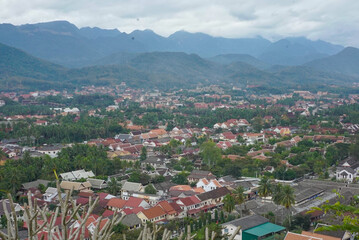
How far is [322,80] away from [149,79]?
155ft

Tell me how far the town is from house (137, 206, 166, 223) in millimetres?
38

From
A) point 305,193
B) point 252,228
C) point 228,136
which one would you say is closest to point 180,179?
point 305,193

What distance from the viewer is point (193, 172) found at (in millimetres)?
20109

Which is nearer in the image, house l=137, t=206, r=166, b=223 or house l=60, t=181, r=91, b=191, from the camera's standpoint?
house l=137, t=206, r=166, b=223

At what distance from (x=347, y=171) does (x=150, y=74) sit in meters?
83.0

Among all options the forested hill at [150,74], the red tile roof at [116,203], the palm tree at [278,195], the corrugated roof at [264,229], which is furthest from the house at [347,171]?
the forested hill at [150,74]

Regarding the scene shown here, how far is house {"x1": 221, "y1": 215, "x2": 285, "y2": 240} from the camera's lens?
11.9 meters

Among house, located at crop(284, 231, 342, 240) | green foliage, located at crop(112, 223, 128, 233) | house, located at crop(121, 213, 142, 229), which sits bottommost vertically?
house, located at crop(121, 213, 142, 229)

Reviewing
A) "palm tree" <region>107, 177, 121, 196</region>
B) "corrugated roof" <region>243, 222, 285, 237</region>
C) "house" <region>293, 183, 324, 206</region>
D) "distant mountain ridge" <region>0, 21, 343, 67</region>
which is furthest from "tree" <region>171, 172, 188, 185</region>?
"distant mountain ridge" <region>0, 21, 343, 67</region>

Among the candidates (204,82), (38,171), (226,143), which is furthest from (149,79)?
(38,171)

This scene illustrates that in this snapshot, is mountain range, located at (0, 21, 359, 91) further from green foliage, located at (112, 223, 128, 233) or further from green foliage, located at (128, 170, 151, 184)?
green foliage, located at (112, 223, 128, 233)

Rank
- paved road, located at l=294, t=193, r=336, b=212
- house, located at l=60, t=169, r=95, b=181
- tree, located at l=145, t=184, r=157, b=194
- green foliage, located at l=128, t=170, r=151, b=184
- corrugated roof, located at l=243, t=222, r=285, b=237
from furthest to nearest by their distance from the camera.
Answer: house, located at l=60, t=169, r=95, b=181
green foliage, located at l=128, t=170, r=151, b=184
tree, located at l=145, t=184, r=157, b=194
paved road, located at l=294, t=193, r=336, b=212
corrugated roof, located at l=243, t=222, r=285, b=237

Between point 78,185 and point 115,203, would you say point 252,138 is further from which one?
point 115,203

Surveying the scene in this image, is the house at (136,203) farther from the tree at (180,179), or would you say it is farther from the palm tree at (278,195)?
the palm tree at (278,195)
